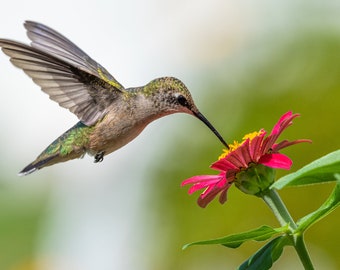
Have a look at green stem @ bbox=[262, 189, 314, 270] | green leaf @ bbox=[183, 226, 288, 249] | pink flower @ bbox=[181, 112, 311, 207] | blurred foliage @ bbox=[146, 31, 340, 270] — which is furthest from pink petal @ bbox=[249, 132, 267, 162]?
blurred foliage @ bbox=[146, 31, 340, 270]

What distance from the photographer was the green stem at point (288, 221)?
1.91 metres

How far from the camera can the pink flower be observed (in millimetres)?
2045

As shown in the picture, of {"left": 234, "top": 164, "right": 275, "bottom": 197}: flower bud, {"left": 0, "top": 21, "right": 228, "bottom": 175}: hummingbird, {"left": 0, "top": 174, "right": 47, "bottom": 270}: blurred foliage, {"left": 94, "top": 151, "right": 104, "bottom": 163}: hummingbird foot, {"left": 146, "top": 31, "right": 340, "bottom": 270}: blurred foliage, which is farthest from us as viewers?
{"left": 0, "top": 174, "right": 47, "bottom": 270}: blurred foliage

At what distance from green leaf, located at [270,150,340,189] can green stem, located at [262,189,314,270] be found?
0.46ft

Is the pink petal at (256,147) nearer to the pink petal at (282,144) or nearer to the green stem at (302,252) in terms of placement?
the pink petal at (282,144)

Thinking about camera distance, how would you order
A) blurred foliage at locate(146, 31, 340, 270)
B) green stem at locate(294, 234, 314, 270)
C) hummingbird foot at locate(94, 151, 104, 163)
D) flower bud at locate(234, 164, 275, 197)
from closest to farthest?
green stem at locate(294, 234, 314, 270) < flower bud at locate(234, 164, 275, 197) < hummingbird foot at locate(94, 151, 104, 163) < blurred foliage at locate(146, 31, 340, 270)

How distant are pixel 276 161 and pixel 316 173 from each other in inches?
8.5

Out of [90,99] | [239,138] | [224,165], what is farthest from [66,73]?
[239,138]

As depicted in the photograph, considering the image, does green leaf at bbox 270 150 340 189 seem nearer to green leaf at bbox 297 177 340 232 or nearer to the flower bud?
green leaf at bbox 297 177 340 232

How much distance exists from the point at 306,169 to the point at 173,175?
13.6 feet

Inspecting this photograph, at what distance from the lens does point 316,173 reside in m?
1.83

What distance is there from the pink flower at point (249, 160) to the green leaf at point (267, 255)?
0.57ft

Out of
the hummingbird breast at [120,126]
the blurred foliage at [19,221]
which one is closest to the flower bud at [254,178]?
the hummingbird breast at [120,126]

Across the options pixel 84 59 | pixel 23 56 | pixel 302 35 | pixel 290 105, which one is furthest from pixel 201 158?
pixel 23 56
